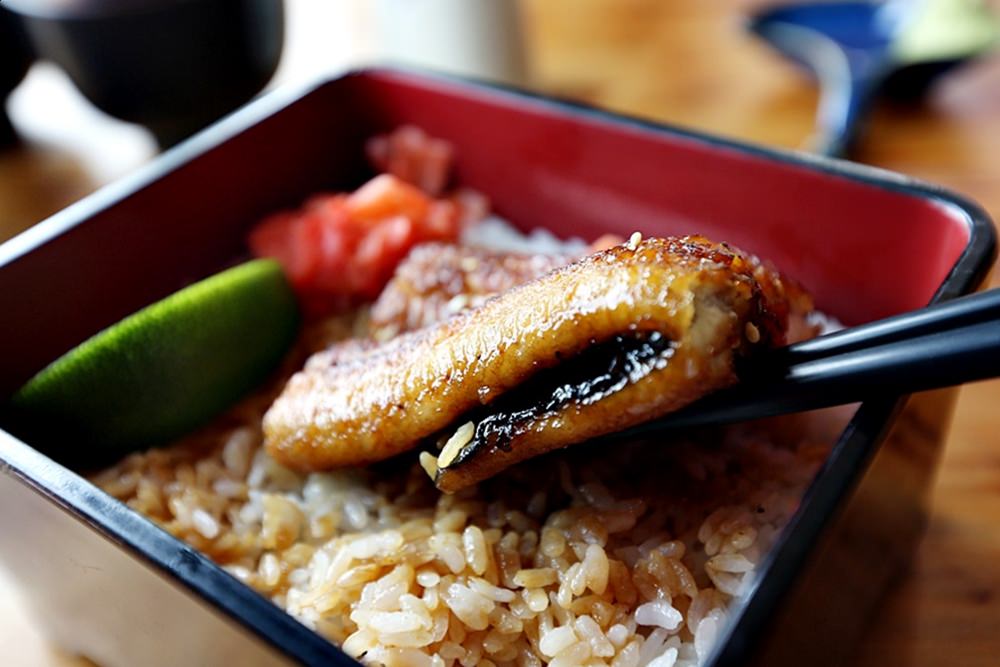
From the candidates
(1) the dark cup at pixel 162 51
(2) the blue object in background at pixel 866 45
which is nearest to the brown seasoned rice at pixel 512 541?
(1) the dark cup at pixel 162 51

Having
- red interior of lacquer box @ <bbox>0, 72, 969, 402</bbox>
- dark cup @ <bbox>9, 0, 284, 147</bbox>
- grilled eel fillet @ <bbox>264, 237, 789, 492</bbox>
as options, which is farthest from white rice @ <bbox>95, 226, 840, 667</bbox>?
dark cup @ <bbox>9, 0, 284, 147</bbox>

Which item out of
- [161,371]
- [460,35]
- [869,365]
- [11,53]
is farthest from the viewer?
[460,35]

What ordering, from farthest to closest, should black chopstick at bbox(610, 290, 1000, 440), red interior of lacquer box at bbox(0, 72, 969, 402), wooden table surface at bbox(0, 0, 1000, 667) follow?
red interior of lacquer box at bbox(0, 72, 969, 402) < wooden table surface at bbox(0, 0, 1000, 667) < black chopstick at bbox(610, 290, 1000, 440)

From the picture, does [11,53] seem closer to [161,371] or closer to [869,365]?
[161,371]

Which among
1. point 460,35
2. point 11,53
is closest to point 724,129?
point 460,35

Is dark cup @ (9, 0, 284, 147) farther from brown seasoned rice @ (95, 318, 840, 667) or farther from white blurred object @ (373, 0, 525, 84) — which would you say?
brown seasoned rice @ (95, 318, 840, 667)
